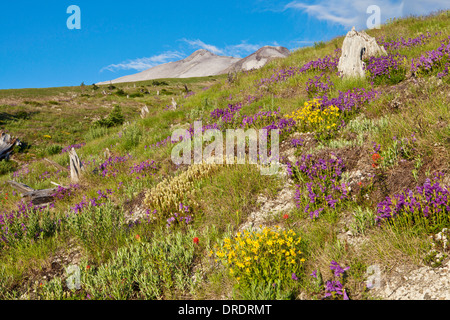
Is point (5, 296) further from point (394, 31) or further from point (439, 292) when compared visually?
point (394, 31)

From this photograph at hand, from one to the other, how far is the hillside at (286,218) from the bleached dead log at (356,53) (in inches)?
26.9

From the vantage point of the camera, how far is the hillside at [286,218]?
107 inches

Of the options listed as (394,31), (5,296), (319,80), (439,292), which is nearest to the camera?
(439,292)

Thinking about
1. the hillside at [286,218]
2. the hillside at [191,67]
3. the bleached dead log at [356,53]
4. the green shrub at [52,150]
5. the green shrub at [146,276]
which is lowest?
the green shrub at [146,276]

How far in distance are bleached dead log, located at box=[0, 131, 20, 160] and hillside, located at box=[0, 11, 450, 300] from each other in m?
7.25

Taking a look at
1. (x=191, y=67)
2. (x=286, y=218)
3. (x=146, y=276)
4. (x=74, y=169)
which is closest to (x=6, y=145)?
(x=74, y=169)

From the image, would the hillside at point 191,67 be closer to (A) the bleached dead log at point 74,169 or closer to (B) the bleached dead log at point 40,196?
(A) the bleached dead log at point 74,169

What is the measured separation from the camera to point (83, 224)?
4707 mm

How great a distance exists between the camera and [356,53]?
890 centimetres

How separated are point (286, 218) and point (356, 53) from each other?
794 centimetres

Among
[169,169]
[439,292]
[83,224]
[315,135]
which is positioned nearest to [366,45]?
[315,135]

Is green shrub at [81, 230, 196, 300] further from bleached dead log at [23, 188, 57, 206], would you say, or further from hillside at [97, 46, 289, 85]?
hillside at [97, 46, 289, 85]

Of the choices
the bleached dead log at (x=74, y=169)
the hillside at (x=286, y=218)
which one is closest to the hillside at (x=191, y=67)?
the bleached dead log at (x=74, y=169)
